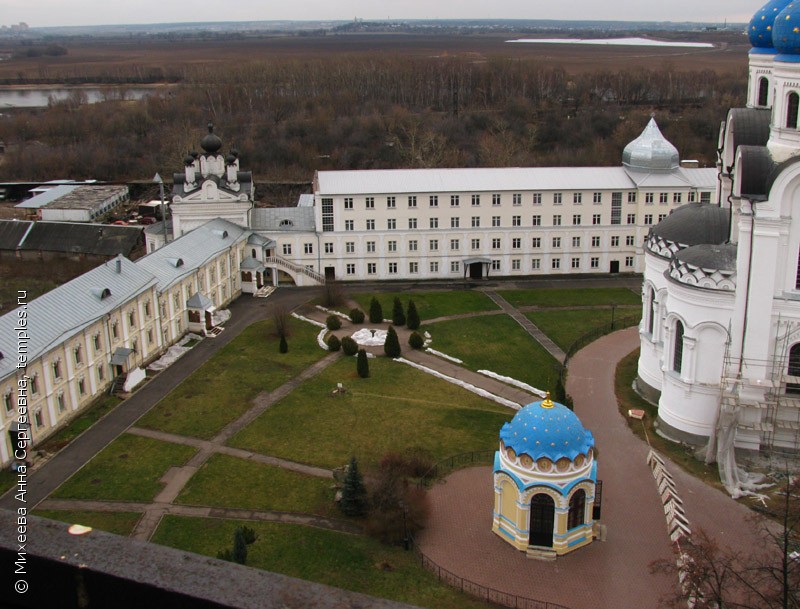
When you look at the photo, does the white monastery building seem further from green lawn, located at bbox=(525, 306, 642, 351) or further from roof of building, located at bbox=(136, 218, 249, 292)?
roof of building, located at bbox=(136, 218, 249, 292)

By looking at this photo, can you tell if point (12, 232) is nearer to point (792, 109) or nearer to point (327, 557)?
point (327, 557)

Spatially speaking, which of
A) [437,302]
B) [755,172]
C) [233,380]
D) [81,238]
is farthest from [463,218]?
[81,238]

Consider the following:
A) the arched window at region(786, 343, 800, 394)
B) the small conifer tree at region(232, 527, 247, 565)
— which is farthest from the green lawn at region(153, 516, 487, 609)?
the arched window at region(786, 343, 800, 394)

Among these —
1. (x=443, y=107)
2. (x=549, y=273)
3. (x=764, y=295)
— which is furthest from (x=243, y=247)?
(x=443, y=107)

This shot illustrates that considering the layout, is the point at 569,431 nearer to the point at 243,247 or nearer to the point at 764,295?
the point at 764,295

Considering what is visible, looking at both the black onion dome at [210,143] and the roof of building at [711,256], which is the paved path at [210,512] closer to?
the roof of building at [711,256]
